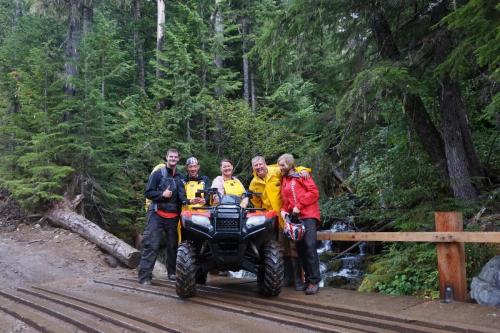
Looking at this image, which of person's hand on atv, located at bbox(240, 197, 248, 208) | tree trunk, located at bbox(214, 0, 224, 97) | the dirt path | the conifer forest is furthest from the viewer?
tree trunk, located at bbox(214, 0, 224, 97)

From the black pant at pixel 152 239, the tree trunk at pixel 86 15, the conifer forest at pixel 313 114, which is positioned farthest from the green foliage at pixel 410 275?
the tree trunk at pixel 86 15

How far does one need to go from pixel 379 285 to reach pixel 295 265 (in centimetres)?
138

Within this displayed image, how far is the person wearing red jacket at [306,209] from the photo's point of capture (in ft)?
18.7

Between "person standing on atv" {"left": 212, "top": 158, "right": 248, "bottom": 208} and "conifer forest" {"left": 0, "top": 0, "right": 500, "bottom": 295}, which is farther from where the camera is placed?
"conifer forest" {"left": 0, "top": 0, "right": 500, "bottom": 295}

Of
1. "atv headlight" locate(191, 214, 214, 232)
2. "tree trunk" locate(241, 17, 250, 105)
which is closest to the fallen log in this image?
"atv headlight" locate(191, 214, 214, 232)

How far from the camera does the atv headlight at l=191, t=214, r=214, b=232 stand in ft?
16.9

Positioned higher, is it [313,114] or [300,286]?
[313,114]

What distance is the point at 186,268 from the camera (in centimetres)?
521

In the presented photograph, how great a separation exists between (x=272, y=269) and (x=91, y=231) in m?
6.46

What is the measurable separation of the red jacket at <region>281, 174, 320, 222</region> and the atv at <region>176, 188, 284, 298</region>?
1.15 ft

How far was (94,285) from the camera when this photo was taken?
6.96 metres

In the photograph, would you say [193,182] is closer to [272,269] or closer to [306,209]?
[306,209]

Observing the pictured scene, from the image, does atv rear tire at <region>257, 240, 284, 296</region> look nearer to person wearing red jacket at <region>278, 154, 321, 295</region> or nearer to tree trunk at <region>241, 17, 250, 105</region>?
person wearing red jacket at <region>278, 154, 321, 295</region>

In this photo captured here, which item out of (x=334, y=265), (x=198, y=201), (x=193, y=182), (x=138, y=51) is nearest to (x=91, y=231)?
(x=193, y=182)
